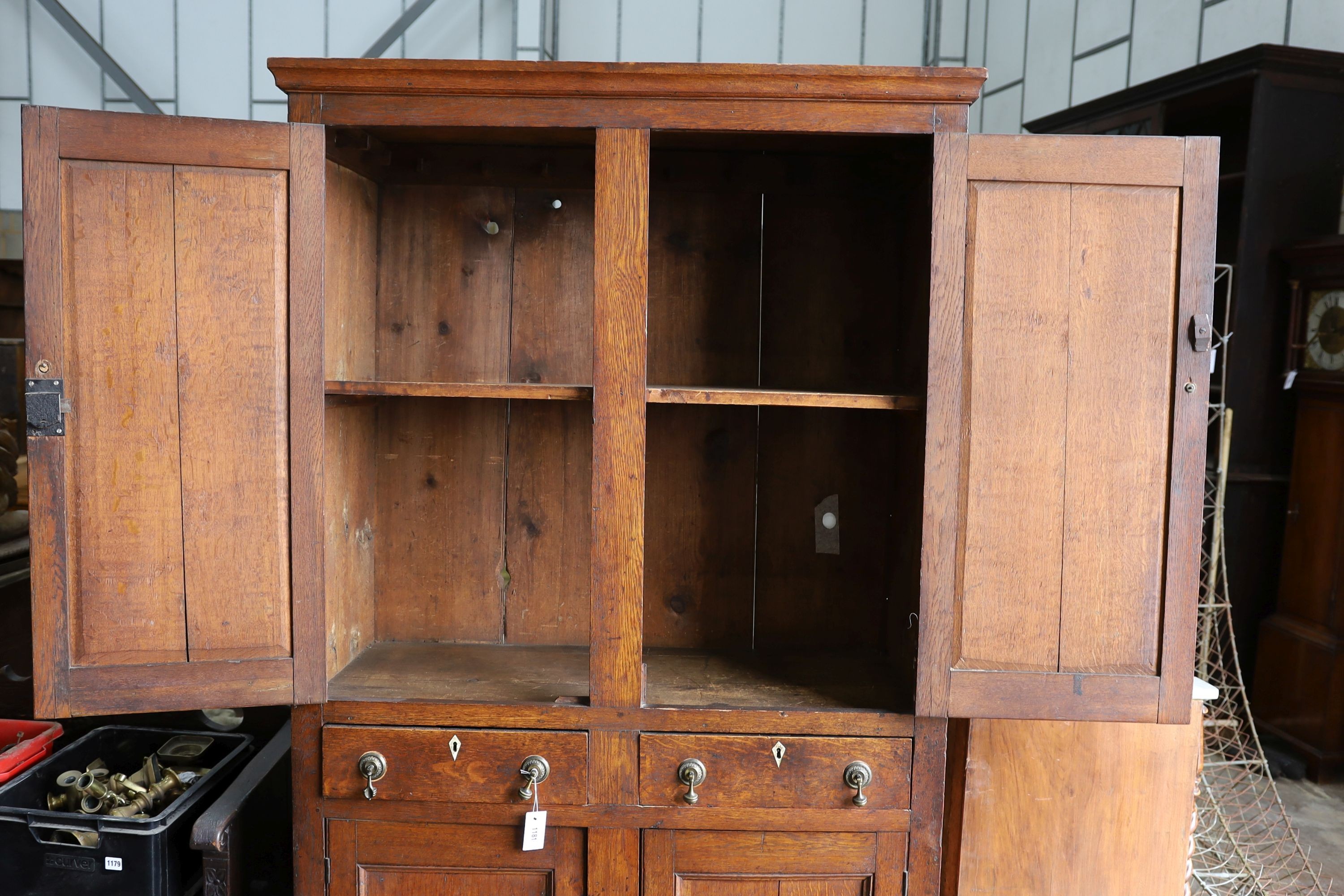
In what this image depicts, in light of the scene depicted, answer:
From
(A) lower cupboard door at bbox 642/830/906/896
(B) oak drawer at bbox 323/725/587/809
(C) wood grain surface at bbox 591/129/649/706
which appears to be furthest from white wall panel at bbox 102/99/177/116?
(A) lower cupboard door at bbox 642/830/906/896

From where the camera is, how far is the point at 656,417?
213cm

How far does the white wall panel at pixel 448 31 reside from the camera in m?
4.00

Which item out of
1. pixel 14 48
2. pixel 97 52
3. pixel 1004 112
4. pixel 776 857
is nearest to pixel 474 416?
pixel 776 857

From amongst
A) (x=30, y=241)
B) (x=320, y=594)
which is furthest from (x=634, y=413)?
(x=30, y=241)

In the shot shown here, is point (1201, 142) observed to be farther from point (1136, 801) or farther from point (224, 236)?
point (224, 236)

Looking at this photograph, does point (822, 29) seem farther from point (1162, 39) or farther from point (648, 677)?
point (648, 677)

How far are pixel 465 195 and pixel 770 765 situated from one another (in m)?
1.44

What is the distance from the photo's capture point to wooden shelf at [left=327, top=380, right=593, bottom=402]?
1.64 meters

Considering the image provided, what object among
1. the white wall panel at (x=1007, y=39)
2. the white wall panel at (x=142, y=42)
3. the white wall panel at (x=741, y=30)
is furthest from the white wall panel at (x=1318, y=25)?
the white wall panel at (x=142, y=42)

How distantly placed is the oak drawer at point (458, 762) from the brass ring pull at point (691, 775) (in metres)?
0.18

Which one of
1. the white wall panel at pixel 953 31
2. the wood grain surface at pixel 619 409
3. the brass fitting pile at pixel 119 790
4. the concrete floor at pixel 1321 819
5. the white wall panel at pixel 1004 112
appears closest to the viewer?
the wood grain surface at pixel 619 409

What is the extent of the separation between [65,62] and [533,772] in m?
4.12

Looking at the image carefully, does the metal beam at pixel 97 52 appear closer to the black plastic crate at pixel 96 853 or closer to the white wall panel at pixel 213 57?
the white wall panel at pixel 213 57

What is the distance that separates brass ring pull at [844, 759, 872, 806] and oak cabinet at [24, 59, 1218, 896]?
0.03 metres
